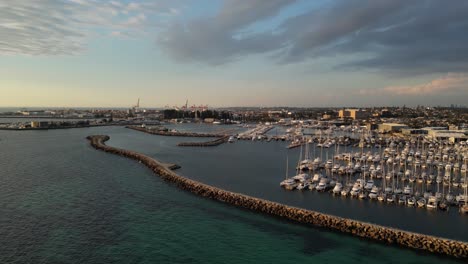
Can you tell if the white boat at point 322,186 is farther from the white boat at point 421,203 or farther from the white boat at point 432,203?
the white boat at point 432,203

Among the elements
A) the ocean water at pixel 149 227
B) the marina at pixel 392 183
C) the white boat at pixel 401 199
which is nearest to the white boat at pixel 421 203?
the marina at pixel 392 183

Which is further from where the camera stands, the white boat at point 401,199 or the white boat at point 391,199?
the white boat at point 391,199

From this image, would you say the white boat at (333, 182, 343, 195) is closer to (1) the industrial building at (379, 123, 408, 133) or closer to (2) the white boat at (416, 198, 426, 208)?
(2) the white boat at (416, 198, 426, 208)

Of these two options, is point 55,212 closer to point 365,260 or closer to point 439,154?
point 365,260

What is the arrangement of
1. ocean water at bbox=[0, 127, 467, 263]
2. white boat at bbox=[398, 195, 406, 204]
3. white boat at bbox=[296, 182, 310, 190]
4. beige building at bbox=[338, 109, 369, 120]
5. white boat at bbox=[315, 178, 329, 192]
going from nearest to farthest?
ocean water at bbox=[0, 127, 467, 263] < white boat at bbox=[398, 195, 406, 204] < white boat at bbox=[315, 178, 329, 192] < white boat at bbox=[296, 182, 310, 190] < beige building at bbox=[338, 109, 369, 120]

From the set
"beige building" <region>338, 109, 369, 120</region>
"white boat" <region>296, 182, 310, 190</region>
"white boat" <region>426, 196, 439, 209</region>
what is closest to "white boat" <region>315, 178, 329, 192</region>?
"white boat" <region>296, 182, 310, 190</region>

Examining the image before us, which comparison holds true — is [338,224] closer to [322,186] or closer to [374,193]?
[374,193]

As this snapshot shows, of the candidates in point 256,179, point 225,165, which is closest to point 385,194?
point 256,179

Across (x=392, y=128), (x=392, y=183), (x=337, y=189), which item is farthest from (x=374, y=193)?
(x=392, y=128)

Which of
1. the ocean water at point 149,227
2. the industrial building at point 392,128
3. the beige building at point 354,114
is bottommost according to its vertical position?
the ocean water at point 149,227
